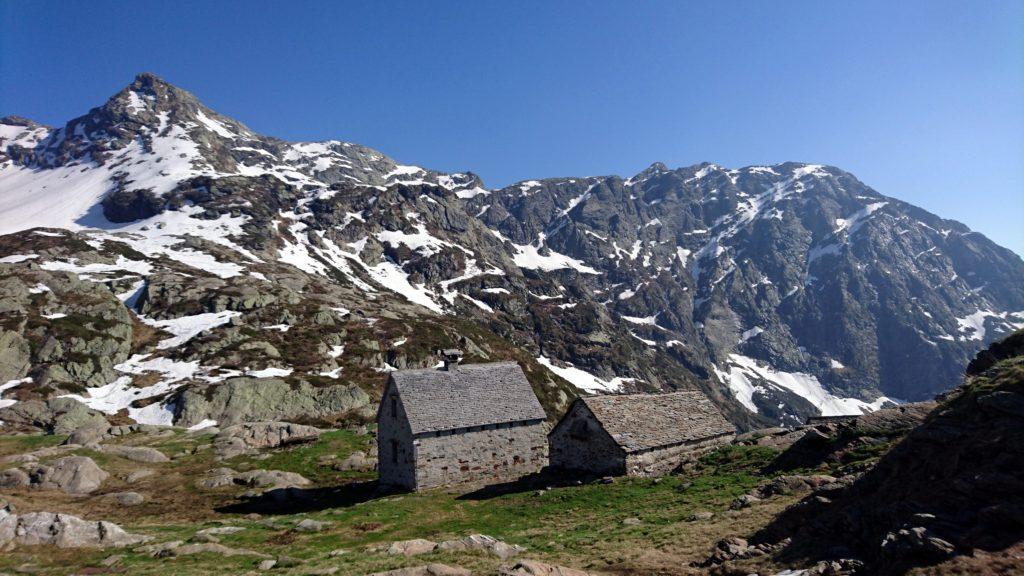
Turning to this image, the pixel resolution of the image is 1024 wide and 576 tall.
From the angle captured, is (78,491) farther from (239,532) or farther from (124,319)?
(124,319)

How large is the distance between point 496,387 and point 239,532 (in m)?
23.8

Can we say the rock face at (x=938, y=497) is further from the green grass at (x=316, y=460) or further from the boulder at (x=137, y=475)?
the boulder at (x=137, y=475)

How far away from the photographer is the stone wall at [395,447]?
139 ft

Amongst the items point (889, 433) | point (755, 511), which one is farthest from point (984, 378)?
point (889, 433)

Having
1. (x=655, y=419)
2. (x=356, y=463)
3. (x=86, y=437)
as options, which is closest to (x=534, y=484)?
(x=655, y=419)

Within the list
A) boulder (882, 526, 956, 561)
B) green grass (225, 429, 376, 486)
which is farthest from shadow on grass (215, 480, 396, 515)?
boulder (882, 526, 956, 561)

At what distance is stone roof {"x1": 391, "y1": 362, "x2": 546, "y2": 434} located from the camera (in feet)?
143

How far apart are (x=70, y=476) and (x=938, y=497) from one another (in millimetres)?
48723

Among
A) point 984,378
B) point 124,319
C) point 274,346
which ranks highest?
point 124,319

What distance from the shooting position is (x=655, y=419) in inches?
1624

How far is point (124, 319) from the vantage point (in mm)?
103812

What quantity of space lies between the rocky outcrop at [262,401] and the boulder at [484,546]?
6771 cm

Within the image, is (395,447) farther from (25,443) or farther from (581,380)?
(581,380)

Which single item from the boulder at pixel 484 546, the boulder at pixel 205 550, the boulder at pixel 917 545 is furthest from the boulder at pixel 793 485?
the boulder at pixel 205 550
